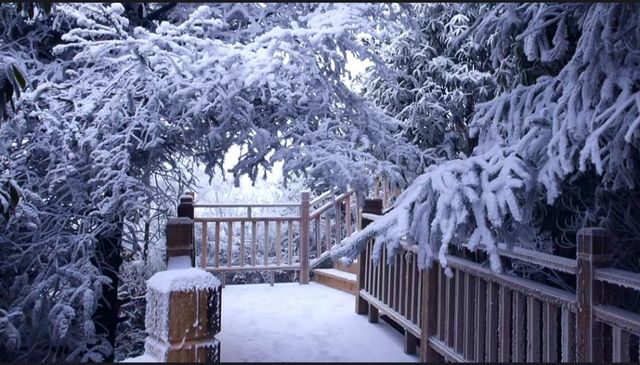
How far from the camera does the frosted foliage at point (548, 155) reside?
5.57 ft

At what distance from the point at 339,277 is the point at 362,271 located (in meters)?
1.15

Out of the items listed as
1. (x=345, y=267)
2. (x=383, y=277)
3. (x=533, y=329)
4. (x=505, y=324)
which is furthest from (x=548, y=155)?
(x=345, y=267)

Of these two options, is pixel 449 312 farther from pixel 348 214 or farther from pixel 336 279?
pixel 348 214

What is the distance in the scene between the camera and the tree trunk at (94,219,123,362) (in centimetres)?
321

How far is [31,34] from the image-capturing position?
338cm

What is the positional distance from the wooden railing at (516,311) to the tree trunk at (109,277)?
76.9 inches

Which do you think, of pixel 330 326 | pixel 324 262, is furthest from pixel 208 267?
pixel 330 326

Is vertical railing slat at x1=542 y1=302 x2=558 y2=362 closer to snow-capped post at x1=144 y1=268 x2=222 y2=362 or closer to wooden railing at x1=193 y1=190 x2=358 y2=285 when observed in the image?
snow-capped post at x1=144 y1=268 x2=222 y2=362

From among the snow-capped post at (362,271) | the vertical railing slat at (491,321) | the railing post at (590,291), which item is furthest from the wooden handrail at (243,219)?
the railing post at (590,291)

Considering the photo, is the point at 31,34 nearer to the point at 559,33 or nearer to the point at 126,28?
the point at 126,28

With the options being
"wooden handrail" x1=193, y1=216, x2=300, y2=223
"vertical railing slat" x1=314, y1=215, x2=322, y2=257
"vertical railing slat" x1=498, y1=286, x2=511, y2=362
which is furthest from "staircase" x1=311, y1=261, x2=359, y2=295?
"vertical railing slat" x1=498, y1=286, x2=511, y2=362

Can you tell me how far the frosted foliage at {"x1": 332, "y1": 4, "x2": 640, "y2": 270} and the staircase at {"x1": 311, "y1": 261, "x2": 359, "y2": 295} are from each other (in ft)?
11.9

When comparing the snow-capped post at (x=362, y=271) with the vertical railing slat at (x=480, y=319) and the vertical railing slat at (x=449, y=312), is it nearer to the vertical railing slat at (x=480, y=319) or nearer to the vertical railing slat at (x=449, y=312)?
the vertical railing slat at (x=449, y=312)

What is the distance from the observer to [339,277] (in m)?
5.86
